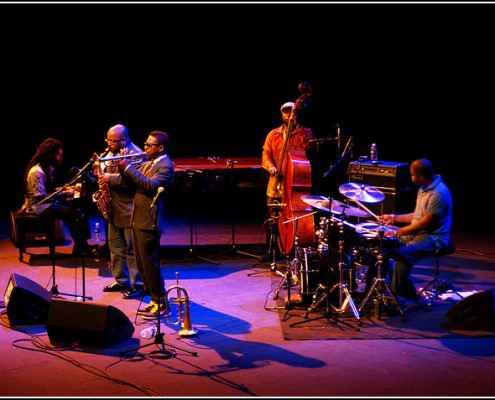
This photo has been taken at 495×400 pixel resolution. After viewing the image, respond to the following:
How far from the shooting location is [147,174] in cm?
701

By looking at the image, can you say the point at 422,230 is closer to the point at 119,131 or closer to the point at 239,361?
the point at 239,361

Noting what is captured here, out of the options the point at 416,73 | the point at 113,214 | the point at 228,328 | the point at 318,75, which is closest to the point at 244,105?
the point at 318,75

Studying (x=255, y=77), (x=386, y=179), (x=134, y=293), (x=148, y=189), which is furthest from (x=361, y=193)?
(x=255, y=77)

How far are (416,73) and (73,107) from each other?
22.1 ft

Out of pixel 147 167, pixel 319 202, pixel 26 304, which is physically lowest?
pixel 26 304

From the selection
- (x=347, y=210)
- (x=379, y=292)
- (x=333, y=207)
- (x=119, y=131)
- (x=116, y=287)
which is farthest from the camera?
(x=116, y=287)

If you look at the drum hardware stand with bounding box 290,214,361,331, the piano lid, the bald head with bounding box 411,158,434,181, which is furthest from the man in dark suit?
the bald head with bounding box 411,158,434,181

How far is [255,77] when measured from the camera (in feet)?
42.6

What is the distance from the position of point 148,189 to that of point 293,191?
184 cm

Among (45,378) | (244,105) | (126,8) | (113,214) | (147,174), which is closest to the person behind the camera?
(45,378)

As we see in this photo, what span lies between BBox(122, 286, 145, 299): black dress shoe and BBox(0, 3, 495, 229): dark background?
520 centimetres

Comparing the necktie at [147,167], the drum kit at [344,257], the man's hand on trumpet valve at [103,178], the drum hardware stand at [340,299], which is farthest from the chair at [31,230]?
the drum hardware stand at [340,299]

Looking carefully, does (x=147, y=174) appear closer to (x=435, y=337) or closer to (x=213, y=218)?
(x=435, y=337)

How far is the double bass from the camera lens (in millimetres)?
7590
